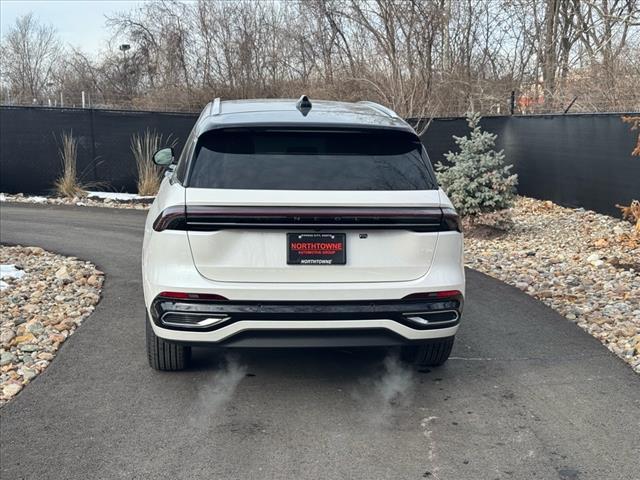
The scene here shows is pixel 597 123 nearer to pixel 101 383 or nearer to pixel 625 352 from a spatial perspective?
pixel 625 352

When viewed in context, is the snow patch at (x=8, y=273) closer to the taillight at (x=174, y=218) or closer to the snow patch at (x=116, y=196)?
the taillight at (x=174, y=218)

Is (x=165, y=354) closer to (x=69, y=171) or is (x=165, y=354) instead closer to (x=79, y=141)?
(x=69, y=171)

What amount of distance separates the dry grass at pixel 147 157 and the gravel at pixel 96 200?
375 millimetres

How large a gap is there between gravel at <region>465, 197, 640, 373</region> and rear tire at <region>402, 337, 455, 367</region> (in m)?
1.39

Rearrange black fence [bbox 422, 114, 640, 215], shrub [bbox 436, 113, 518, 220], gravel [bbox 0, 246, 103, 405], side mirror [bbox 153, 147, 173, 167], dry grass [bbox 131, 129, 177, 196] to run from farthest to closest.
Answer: dry grass [bbox 131, 129, 177, 196], black fence [bbox 422, 114, 640, 215], shrub [bbox 436, 113, 518, 220], side mirror [bbox 153, 147, 173, 167], gravel [bbox 0, 246, 103, 405]

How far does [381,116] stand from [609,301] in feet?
11.3

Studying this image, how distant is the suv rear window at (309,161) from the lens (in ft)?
13.8

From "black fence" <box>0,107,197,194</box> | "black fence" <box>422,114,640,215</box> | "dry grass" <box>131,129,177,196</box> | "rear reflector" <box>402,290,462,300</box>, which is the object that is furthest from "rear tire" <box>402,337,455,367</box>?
"black fence" <box>0,107,197,194</box>

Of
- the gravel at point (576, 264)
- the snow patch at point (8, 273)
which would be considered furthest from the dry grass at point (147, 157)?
the gravel at point (576, 264)

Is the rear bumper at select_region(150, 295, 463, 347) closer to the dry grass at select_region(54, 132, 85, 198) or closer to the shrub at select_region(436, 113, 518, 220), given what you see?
the shrub at select_region(436, 113, 518, 220)

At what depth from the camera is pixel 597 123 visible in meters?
12.0

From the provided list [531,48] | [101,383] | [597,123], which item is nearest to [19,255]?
[101,383]

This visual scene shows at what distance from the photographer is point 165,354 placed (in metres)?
4.77

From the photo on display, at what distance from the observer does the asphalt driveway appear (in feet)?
11.7
